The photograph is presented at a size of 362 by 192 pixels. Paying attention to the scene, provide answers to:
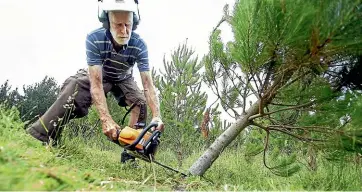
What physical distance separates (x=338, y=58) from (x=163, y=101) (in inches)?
222

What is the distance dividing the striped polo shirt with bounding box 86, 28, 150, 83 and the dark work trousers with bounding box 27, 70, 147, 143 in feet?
0.60

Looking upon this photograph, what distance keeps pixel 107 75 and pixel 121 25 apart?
2.27 ft

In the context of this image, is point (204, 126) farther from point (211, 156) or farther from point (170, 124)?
point (211, 156)

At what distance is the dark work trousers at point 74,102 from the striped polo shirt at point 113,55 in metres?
0.18

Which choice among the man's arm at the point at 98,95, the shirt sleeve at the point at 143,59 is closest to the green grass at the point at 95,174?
the man's arm at the point at 98,95

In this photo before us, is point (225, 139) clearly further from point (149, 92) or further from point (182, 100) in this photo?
point (182, 100)

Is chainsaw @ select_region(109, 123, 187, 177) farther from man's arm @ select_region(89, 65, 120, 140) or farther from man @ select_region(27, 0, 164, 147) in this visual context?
man's arm @ select_region(89, 65, 120, 140)

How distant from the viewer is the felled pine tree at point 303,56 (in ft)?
11.1

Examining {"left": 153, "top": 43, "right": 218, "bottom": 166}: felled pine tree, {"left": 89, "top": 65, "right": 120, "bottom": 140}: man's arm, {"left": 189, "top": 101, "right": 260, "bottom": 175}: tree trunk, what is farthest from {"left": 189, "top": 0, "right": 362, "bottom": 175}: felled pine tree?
{"left": 153, "top": 43, "right": 218, "bottom": 166}: felled pine tree

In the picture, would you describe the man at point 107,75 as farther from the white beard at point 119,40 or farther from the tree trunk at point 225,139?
the tree trunk at point 225,139

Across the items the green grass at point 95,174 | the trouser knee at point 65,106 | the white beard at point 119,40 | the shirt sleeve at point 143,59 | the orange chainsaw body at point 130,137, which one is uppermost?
the white beard at point 119,40

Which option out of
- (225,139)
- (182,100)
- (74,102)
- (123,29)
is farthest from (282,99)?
(182,100)

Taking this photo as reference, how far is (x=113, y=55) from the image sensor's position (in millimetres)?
4535

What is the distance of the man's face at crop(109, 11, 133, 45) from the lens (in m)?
4.30
